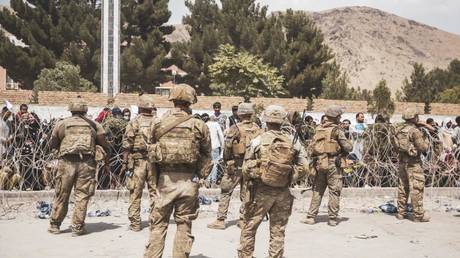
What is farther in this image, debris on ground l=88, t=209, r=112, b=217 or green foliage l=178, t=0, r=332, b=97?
green foliage l=178, t=0, r=332, b=97

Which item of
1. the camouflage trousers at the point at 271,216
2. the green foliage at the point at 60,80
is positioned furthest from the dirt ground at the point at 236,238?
the green foliage at the point at 60,80

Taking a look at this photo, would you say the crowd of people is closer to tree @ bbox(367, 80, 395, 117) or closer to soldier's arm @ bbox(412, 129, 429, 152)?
soldier's arm @ bbox(412, 129, 429, 152)

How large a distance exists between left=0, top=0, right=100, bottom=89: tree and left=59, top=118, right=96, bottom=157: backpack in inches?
972

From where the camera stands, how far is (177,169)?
5.43 metres

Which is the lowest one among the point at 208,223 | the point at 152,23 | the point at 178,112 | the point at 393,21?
the point at 208,223

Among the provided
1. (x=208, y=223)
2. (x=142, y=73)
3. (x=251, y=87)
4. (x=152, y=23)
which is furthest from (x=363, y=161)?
(x=152, y=23)

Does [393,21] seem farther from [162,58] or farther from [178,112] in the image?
[178,112]

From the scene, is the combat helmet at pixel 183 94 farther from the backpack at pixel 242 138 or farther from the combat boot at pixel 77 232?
the combat boot at pixel 77 232

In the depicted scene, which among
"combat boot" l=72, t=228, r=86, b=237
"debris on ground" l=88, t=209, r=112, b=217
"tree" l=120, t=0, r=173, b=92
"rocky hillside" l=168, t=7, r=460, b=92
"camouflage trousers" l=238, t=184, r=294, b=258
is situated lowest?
"debris on ground" l=88, t=209, r=112, b=217

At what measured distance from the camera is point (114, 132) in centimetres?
997

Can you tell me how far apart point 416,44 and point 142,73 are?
91687 millimetres

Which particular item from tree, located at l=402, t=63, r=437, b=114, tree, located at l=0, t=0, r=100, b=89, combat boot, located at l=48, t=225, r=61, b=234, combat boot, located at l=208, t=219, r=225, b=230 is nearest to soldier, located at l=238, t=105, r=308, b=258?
combat boot, located at l=208, t=219, r=225, b=230

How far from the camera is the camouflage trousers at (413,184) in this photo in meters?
8.41

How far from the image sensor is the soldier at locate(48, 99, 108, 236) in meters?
7.11
